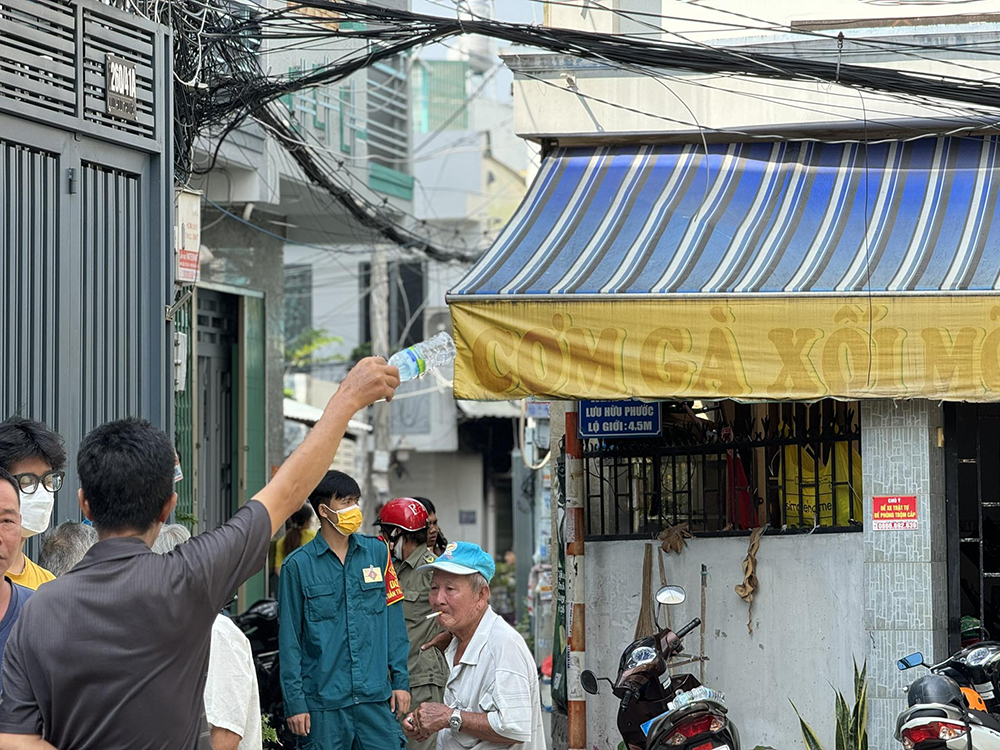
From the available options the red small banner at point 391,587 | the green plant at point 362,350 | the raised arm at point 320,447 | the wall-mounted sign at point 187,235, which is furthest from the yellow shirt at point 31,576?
the green plant at point 362,350

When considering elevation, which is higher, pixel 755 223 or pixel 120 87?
pixel 120 87

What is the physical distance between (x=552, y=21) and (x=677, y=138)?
47.4 inches

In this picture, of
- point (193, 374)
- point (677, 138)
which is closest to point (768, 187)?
point (677, 138)

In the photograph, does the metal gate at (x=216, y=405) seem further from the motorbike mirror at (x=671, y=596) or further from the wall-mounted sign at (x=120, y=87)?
the motorbike mirror at (x=671, y=596)

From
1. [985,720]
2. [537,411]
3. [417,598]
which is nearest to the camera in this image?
[985,720]

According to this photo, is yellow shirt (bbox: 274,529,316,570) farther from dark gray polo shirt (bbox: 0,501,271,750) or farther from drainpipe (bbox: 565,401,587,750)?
dark gray polo shirt (bbox: 0,501,271,750)

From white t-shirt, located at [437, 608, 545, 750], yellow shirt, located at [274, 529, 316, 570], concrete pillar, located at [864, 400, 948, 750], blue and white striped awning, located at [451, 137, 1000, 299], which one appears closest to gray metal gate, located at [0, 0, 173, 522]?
blue and white striped awning, located at [451, 137, 1000, 299]

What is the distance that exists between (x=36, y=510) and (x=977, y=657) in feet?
14.0

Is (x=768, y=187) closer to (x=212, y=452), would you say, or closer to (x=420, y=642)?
(x=420, y=642)

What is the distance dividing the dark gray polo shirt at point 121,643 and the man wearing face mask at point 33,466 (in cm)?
173

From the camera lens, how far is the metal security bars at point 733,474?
8.28 m

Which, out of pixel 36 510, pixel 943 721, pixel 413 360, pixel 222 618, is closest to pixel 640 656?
pixel 943 721

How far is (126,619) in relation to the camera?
9.98 feet

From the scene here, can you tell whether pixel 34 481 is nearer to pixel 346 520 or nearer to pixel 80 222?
pixel 346 520
